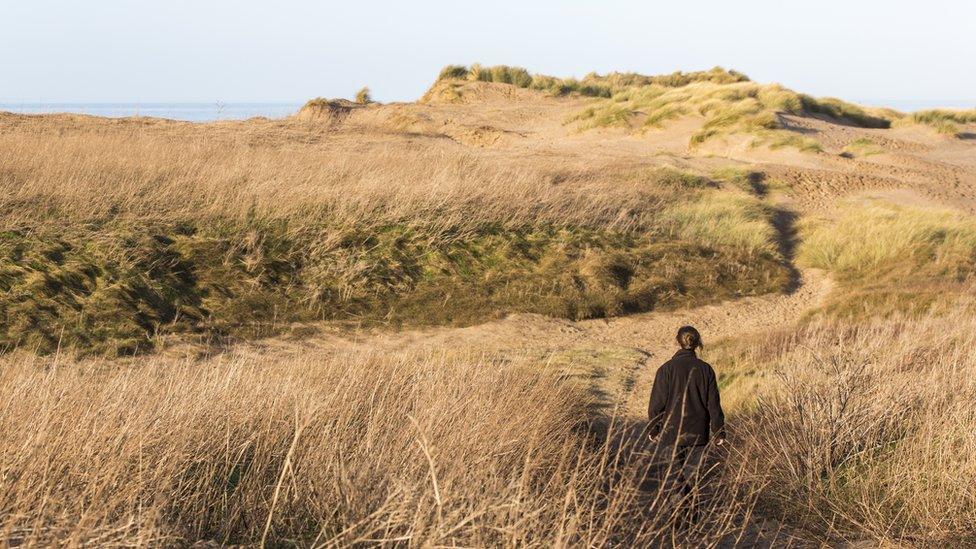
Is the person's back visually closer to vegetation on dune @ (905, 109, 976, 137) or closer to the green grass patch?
the green grass patch

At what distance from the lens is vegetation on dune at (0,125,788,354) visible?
439 inches

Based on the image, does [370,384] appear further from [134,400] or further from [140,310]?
[140,310]

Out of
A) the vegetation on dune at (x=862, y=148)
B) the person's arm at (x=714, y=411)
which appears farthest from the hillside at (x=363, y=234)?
the person's arm at (x=714, y=411)

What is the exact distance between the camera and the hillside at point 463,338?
4.06 metres

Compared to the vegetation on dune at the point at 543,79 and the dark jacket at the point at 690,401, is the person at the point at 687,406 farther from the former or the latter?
the vegetation on dune at the point at 543,79

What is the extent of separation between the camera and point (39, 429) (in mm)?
3967

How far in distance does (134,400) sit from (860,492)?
4.85 meters

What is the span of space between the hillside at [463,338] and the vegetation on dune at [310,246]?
6 cm

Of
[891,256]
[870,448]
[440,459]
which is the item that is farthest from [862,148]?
[440,459]

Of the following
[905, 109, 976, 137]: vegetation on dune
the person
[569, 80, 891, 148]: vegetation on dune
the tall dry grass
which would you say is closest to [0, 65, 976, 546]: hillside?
the tall dry grass

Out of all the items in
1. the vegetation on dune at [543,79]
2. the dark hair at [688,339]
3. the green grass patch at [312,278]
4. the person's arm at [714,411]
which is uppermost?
the vegetation on dune at [543,79]

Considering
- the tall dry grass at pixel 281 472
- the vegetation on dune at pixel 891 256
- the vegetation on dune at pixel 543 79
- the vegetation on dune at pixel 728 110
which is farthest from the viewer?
the vegetation on dune at pixel 543 79

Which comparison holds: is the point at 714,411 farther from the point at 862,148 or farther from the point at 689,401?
the point at 862,148

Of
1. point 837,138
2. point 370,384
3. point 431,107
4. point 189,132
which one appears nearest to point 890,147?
point 837,138
